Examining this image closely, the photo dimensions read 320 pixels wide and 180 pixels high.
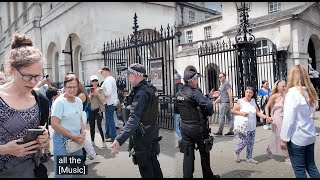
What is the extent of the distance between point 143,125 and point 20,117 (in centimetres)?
203

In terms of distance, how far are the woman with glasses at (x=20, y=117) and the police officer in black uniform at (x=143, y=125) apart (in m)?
1.69

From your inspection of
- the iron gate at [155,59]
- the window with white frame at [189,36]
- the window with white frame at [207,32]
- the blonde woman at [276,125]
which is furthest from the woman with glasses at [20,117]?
the window with white frame at [189,36]

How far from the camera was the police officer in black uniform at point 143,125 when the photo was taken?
4199 mm

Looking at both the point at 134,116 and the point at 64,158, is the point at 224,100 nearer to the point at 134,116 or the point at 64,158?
the point at 134,116

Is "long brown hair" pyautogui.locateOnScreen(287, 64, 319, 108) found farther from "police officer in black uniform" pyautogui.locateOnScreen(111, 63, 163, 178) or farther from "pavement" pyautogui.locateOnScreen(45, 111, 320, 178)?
"police officer in black uniform" pyautogui.locateOnScreen(111, 63, 163, 178)

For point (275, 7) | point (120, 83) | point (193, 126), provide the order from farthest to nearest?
point (275, 7) < point (120, 83) < point (193, 126)

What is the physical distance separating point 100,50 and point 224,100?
292 inches

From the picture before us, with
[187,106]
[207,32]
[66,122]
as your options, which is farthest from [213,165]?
[207,32]

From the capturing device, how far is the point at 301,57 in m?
18.4

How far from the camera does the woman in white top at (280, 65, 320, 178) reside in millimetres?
4078

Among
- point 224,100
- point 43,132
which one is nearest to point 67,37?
point 224,100

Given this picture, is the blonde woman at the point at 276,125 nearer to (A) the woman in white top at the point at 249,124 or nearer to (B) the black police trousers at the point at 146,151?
(A) the woman in white top at the point at 249,124

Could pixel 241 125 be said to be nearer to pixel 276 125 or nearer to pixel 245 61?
pixel 276 125

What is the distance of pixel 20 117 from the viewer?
8.21 feet
